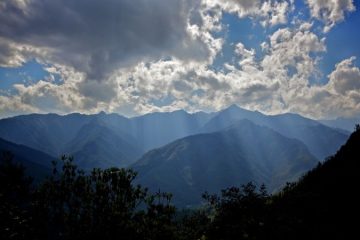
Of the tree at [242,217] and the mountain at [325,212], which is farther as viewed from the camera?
the tree at [242,217]

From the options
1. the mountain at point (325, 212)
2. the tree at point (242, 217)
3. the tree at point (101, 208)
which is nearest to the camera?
the mountain at point (325, 212)

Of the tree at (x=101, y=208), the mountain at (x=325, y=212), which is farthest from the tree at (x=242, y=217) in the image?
the tree at (x=101, y=208)

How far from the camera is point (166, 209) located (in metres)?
91.4

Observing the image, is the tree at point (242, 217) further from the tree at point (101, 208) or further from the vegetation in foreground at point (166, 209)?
the tree at point (101, 208)

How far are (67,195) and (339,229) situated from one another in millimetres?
67198

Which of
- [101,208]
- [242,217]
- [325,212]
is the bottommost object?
[242,217]

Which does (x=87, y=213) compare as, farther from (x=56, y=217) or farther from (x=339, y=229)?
(x=339, y=229)

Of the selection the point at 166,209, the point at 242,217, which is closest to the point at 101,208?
the point at 166,209

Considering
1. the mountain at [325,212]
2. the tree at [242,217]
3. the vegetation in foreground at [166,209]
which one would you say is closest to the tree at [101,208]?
the vegetation in foreground at [166,209]

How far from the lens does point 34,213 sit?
89.8m

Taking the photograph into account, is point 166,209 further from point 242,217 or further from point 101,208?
point 242,217

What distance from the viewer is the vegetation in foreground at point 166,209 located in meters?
41.6

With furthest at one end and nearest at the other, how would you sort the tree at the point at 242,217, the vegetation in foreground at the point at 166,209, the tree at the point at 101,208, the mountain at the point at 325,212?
the tree at the point at 101,208, the vegetation in foreground at the point at 166,209, the tree at the point at 242,217, the mountain at the point at 325,212

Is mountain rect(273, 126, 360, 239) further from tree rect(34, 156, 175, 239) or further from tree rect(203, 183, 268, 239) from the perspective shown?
tree rect(34, 156, 175, 239)
